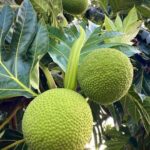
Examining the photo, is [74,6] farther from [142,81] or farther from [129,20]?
[142,81]

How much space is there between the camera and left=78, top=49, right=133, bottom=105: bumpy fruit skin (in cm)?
108

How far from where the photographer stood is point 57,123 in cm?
97

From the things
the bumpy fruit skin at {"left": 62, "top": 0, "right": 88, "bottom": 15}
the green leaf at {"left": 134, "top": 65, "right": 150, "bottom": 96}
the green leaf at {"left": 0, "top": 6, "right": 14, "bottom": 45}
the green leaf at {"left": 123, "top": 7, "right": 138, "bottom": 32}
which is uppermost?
the green leaf at {"left": 0, "top": 6, "right": 14, "bottom": 45}

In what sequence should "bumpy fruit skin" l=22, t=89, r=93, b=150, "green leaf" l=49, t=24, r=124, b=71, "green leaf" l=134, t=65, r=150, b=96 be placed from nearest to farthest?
1. "bumpy fruit skin" l=22, t=89, r=93, b=150
2. "green leaf" l=49, t=24, r=124, b=71
3. "green leaf" l=134, t=65, r=150, b=96

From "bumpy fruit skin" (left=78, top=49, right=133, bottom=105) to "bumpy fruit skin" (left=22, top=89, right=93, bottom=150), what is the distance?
85 mm

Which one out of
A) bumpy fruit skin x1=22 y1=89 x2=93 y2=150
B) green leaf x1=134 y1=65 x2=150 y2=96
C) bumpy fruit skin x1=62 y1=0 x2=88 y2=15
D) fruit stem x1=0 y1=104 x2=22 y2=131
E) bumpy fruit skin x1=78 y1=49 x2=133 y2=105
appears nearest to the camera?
bumpy fruit skin x1=22 y1=89 x2=93 y2=150

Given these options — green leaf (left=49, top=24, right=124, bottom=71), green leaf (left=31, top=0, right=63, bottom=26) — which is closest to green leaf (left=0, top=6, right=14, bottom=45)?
green leaf (left=49, top=24, right=124, bottom=71)

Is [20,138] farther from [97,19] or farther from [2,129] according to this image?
[97,19]

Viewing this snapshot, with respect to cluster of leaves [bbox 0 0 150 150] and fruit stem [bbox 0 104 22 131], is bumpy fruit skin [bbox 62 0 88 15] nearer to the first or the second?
cluster of leaves [bbox 0 0 150 150]

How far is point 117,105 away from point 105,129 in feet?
1.68

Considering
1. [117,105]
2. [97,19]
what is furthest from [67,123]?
[97,19]

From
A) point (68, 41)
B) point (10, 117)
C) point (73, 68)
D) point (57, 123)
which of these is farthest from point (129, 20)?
point (57, 123)

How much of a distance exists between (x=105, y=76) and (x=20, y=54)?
248 mm

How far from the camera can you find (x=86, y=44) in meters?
1.29
